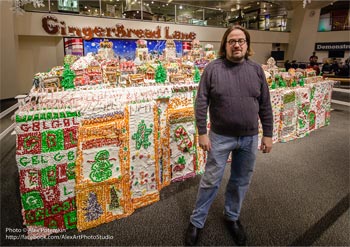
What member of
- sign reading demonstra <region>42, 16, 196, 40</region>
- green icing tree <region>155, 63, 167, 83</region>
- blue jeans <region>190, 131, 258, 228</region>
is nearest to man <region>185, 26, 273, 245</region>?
blue jeans <region>190, 131, 258, 228</region>

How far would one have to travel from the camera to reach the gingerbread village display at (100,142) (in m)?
1.89

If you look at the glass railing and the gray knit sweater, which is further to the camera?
the glass railing

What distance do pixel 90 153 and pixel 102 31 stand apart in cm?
751

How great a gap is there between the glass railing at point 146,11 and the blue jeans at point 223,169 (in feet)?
25.9

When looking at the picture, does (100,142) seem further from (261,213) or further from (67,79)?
(261,213)

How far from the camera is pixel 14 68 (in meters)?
7.42

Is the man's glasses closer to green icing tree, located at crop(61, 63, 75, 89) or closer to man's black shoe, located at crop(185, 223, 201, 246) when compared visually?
man's black shoe, located at crop(185, 223, 201, 246)

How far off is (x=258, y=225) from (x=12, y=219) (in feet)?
6.52

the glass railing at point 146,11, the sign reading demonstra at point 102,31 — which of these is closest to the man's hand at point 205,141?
the sign reading demonstra at point 102,31

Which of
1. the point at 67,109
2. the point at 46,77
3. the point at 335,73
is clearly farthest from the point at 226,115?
the point at 335,73

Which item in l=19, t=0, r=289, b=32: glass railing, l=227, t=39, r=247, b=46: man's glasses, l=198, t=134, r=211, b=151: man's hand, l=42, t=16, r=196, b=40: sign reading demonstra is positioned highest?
l=19, t=0, r=289, b=32: glass railing

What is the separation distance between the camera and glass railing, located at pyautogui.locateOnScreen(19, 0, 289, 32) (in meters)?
7.97

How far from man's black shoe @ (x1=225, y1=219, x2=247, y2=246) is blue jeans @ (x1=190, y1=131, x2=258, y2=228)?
76mm

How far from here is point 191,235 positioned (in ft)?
6.15
